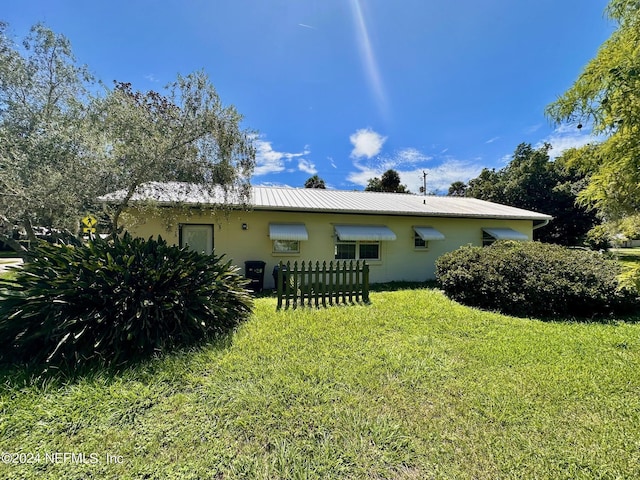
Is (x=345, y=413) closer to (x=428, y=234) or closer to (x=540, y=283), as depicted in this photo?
(x=540, y=283)

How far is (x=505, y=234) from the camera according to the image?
1453 cm

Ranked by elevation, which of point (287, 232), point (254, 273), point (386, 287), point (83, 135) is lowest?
point (386, 287)

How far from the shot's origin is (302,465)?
275 centimetres

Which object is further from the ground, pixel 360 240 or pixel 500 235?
pixel 500 235

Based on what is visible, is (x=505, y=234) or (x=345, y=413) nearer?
(x=345, y=413)

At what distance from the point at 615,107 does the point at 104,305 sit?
9.04 meters

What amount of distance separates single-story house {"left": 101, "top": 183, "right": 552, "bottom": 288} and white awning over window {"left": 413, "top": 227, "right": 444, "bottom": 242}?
0.05 metres

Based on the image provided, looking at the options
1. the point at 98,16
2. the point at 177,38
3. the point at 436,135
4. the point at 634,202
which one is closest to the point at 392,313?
the point at 634,202

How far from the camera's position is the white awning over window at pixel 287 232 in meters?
11.3

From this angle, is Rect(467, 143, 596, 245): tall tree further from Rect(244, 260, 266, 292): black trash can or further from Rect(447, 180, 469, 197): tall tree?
Rect(244, 260, 266, 292): black trash can

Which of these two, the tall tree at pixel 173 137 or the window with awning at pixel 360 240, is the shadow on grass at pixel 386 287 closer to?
the window with awning at pixel 360 240

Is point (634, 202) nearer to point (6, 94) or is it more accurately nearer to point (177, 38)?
point (177, 38)

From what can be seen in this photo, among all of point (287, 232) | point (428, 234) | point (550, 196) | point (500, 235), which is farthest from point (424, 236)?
point (550, 196)

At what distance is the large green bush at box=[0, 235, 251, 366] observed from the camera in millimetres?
4648
